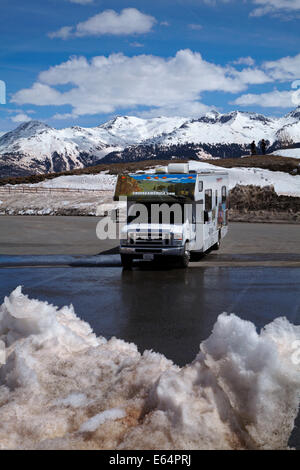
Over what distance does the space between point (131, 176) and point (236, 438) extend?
14209 mm

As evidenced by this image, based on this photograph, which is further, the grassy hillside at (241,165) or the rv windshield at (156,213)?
the grassy hillside at (241,165)

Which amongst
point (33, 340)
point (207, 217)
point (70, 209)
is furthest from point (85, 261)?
point (70, 209)

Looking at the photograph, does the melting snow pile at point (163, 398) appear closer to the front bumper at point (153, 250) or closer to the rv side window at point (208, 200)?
the front bumper at point (153, 250)

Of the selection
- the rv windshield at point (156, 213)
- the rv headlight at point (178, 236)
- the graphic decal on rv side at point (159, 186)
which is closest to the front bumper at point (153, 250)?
the rv headlight at point (178, 236)

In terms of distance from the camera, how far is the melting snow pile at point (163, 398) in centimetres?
321

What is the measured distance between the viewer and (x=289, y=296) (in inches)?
432

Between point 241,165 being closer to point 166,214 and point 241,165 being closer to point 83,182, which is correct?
point 83,182

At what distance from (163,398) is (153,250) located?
11.7 metres

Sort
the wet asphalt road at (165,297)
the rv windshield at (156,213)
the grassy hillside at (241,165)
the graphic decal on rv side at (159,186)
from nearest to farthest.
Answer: the wet asphalt road at (165,297), the rv windshield at (156,213), the graphic decal on rv side at (159,186), the grassy hillside at (241,165)

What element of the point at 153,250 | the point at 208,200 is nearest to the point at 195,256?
the point at 208,200

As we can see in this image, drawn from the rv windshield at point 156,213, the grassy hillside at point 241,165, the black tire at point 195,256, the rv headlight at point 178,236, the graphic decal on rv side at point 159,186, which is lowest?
the black tire at point 195,256

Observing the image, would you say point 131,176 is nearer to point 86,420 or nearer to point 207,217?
point 207,217

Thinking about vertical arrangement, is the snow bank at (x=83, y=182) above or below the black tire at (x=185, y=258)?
above

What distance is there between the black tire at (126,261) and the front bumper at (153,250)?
14cm
